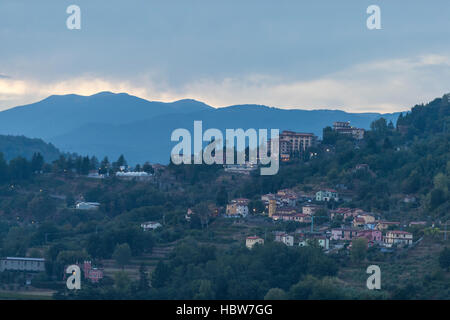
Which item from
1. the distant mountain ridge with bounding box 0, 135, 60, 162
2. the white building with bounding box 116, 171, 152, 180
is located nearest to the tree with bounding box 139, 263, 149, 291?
the white building with bounding box 116, 171, 152, 180

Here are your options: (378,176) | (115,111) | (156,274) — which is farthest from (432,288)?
(115,111)

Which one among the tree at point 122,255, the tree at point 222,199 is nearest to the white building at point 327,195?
the tree at point 222,199

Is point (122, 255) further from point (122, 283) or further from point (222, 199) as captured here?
point (222, 199)

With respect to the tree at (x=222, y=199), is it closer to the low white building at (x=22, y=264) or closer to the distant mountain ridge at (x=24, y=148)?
the low white building at (x=22, y=264)

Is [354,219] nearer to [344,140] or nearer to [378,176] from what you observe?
[378,176]

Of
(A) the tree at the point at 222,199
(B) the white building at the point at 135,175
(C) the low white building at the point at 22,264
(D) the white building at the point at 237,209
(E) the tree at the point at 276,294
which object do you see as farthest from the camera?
(B) the white building at the point at 135,175
